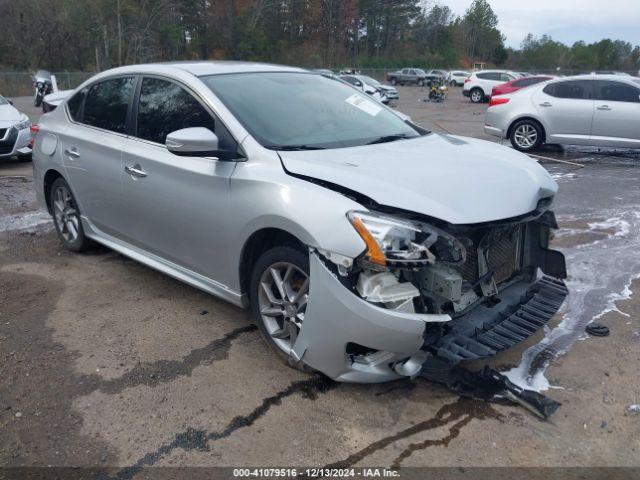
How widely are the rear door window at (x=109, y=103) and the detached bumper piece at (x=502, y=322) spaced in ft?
9.83

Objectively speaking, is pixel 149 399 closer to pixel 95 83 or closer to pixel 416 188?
pixel 416 188

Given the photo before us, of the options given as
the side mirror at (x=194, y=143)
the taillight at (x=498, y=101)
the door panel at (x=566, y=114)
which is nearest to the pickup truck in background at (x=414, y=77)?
the taillight at (x=498, y=101)

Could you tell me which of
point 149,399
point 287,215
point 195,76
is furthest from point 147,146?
point 149,399

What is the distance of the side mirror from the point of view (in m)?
3.43

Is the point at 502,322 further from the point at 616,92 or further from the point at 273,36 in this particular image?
the point at 273,36

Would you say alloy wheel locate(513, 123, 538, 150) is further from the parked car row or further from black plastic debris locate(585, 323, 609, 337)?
the parked car row

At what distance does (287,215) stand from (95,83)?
2.94 metres

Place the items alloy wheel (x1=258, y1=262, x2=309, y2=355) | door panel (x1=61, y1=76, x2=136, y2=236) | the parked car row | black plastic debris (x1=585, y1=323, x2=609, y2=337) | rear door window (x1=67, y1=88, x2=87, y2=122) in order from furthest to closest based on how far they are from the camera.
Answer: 1. the parked car row
2. rear door window (x1=67, y1=88, x2=87, y2=122)
3. door panel (x1=61, y1=76, x2=136, y2=236)
4. black plastic debris (x1=585, y1=323, x2=609, y2=337)
5. alloy wheel (x1=258, y1=262, x2=309, y2=355)

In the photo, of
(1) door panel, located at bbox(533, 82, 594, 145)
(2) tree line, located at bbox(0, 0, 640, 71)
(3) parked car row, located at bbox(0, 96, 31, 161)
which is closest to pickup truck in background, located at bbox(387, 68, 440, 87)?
(2) tree line, located at bbox(0, 0, 640, 71)

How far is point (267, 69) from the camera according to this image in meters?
4.46

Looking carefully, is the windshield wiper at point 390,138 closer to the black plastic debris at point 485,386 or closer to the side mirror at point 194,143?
the side mirror at point 194,143

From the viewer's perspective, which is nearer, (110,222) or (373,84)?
(110,222)

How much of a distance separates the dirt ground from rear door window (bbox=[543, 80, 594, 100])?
7.71m

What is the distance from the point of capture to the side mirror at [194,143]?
11.3 ft
